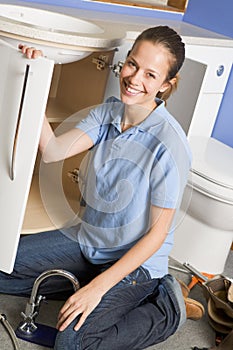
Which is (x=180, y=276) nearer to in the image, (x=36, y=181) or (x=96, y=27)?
(x=36, y=181)

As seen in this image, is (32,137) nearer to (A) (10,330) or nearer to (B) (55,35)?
(B) (55,35)

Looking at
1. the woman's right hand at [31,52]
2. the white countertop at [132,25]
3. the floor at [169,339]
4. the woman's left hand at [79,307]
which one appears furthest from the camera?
the white countertop at [132,25]

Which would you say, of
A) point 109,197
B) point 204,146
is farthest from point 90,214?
point 204,146

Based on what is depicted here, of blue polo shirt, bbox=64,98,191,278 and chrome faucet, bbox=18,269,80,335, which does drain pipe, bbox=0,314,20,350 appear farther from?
blue polo shirt, bbox=64,98,191,278

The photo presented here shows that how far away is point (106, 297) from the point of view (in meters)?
1.81

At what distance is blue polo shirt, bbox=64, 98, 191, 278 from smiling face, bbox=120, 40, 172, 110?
66 millimetres

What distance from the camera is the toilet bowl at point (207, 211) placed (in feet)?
7.43

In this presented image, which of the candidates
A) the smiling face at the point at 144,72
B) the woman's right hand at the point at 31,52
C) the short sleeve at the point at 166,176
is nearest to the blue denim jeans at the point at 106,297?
the short sleeve at the point at 166,176

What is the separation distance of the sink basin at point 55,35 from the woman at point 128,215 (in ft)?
0.22

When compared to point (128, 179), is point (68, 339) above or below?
below

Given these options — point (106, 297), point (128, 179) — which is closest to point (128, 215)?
point (128, 179)

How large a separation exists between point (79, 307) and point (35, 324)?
0.24m

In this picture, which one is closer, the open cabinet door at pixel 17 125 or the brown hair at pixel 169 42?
the open cabinet door at pixel 17 125

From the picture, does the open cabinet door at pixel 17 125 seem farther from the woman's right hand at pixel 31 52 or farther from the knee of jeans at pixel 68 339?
the knee of jeans at pixel 68 339
